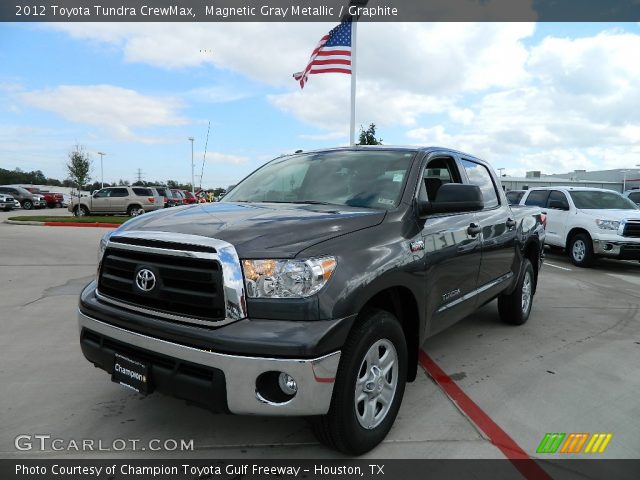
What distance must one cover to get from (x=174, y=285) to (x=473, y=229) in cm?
248

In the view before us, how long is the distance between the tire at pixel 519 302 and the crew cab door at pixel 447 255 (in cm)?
140

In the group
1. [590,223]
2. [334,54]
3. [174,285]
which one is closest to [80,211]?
[334,54]

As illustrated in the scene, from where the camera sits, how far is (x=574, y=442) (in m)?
2.81

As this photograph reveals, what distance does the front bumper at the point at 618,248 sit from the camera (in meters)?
9.43

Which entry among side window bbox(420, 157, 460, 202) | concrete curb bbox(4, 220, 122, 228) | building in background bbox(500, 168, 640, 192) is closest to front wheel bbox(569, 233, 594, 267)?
side window bbox(420, 157, 460, 202)

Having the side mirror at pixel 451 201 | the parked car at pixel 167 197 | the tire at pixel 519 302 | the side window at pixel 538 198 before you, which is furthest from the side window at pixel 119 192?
the side mirror at pixel 451 201

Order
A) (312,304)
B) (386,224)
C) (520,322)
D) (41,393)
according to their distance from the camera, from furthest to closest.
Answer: (520,322), (41,393), (386,224), (312,304)

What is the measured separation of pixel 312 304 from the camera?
2229mm

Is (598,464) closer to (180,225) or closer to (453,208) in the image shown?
(453,208)

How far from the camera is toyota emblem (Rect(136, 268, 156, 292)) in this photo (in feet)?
8.02

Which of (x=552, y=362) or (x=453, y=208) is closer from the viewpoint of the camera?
(x=453, y=208)

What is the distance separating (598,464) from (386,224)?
5.95 ft

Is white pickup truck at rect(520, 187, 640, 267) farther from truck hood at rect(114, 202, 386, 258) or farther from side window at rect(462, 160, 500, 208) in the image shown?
truck hood at rect(114, 202, 386, 258)

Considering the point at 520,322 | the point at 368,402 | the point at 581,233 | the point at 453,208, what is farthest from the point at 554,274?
the point at 368,402
